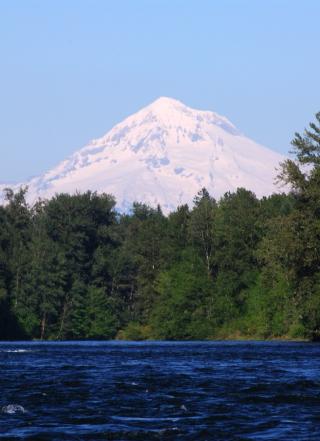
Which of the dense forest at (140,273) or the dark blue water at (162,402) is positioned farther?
the dense forest at (140,273)

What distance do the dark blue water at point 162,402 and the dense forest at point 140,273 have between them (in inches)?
2247

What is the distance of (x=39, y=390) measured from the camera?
41406 millimetres

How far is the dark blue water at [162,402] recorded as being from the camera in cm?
2939

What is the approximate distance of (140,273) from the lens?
161 meters

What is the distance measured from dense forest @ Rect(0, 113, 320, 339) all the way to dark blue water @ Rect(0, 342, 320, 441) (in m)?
57.1

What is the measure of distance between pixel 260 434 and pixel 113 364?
33383mm

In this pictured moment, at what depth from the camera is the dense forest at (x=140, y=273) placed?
137 m

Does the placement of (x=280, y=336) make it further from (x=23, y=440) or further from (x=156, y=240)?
(x=23, y=440)

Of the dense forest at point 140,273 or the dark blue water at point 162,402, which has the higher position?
the dense forest at point 140,273

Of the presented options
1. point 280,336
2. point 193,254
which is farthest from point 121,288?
point 280,336

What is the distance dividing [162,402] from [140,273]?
→ 4898 inches

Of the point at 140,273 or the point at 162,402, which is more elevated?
the point at 140,273

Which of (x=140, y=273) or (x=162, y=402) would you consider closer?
(x=162, y=402)

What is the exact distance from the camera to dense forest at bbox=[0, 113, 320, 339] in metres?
137
